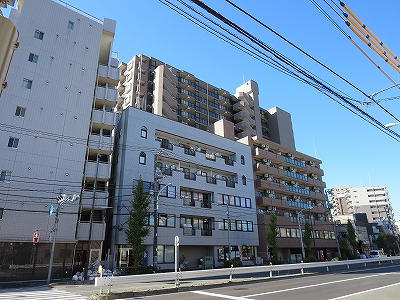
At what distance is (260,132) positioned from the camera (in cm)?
6600

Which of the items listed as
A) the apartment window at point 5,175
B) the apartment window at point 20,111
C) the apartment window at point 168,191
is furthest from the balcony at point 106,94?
the apartment window at point 5,175

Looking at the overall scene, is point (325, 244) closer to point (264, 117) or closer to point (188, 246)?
point (188, 246)

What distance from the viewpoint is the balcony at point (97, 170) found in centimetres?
2811

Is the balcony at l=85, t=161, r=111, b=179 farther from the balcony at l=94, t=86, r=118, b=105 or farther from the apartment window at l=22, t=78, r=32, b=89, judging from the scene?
the apartment window at l=22, t=78, r=32, b=89

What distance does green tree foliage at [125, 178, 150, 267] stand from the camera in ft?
85.3

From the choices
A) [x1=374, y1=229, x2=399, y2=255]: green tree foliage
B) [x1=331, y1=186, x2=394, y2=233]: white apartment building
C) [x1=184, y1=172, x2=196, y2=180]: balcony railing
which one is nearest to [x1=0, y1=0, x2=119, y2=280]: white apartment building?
[x1=184, y1=172, x2=196, y2=180]: balcony railing

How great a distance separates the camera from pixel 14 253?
73.8ft

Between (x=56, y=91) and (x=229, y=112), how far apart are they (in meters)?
42.9

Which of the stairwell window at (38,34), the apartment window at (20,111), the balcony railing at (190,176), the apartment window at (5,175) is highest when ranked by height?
the stairwell window at (38,34)

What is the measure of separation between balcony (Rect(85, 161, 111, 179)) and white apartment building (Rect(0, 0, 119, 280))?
0.32 feet

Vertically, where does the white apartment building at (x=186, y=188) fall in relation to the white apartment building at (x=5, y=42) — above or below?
above

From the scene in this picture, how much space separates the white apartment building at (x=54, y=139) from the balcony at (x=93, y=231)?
0.29 feet

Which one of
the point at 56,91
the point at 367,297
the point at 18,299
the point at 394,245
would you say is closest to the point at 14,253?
the point at 18,299

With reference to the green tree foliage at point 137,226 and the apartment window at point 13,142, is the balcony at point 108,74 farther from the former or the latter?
the green tree foliage at point 137,226
